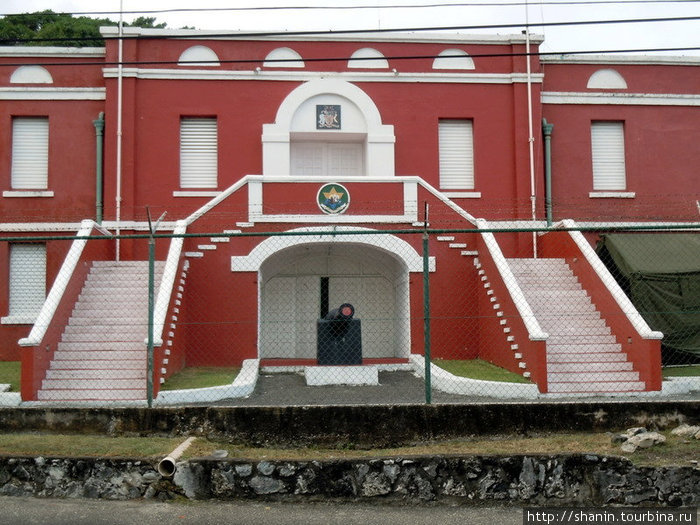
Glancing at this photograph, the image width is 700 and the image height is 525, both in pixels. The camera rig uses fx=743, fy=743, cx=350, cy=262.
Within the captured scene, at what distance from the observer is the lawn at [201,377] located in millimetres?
12148

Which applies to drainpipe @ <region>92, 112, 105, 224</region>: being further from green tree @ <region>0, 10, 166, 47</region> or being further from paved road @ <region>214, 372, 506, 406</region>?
green tree @ <region>0, 10, 166, 47</region>

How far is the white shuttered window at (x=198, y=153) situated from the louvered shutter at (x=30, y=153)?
3.30 m

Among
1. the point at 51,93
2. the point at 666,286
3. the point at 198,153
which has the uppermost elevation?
the point at 51,93

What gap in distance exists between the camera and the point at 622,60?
18969 millimetres

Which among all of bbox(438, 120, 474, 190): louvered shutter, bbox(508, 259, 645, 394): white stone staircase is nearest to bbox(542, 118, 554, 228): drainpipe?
bbox(438, 120, 474, 190): louvered shutter

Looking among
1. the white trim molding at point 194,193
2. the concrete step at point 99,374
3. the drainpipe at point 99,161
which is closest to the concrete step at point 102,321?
the concrete step at point 99,374

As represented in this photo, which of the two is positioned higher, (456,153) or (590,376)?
(456,153)

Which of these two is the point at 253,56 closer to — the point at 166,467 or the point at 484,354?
the point at 484,354

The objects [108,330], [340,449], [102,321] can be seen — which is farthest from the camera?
[102,321]

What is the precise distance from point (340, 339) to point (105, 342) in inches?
167

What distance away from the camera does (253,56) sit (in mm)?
18078

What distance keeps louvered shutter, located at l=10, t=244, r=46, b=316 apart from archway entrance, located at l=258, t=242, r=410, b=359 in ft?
16.9

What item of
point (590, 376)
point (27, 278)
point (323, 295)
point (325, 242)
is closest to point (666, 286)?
point (590, 376)

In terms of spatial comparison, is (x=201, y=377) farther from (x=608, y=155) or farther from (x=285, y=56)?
(x=608, y=155)
